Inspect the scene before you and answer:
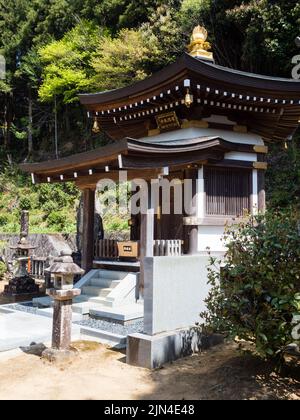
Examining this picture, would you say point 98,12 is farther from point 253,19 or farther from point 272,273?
point 272,273

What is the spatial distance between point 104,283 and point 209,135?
4.40 m

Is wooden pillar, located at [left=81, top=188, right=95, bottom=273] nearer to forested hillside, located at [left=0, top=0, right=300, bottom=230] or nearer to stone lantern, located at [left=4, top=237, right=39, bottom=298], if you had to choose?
stone lantern, located at [left=4, top=237, right=39, bottom=298]

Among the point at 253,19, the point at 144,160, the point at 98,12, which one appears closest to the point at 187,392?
the point at 144,160

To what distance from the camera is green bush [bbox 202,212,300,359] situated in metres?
4.23

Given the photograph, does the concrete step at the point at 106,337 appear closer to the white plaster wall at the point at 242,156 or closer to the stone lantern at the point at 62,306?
the stone lantern at the point at 62,306

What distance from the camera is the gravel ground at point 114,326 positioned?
692cm

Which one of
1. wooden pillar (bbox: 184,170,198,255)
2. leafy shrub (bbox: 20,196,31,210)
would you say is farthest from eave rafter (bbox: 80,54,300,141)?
leafy shrub (bbox: 20,196,31,210)

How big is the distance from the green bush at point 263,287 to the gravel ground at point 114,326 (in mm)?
2391

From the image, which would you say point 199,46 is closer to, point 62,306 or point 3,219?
point 62,306

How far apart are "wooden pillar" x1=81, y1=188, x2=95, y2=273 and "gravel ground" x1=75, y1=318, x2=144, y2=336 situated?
271 centimetres

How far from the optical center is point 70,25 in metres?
28.7

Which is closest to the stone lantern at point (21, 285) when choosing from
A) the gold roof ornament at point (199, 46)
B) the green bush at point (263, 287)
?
the green bush at point (263, 287)
